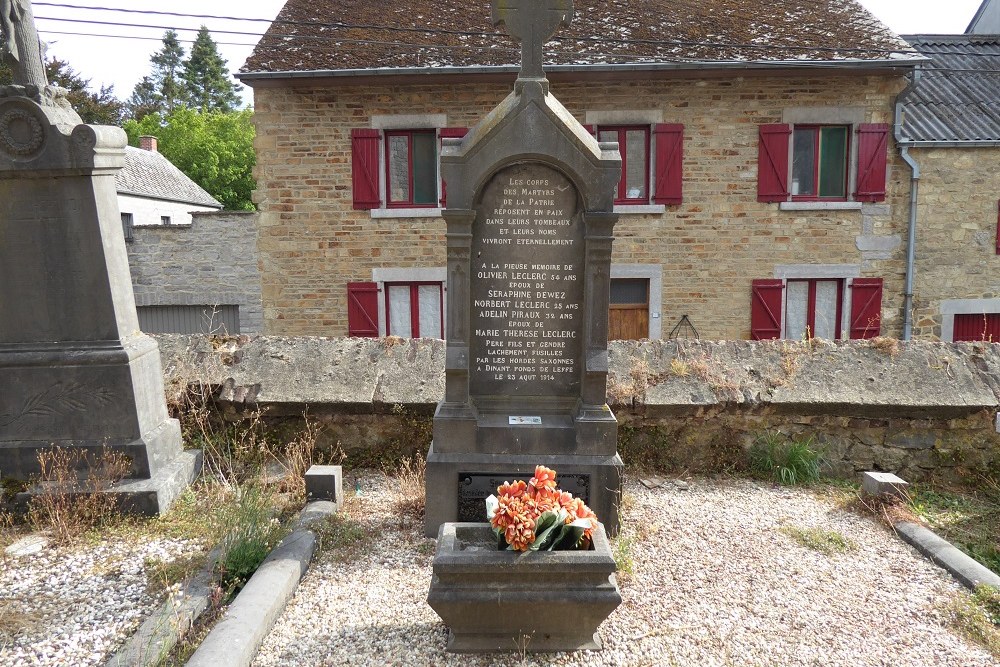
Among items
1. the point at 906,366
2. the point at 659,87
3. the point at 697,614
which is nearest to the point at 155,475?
the point at 697,614

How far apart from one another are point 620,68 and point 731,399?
7004 millimetres

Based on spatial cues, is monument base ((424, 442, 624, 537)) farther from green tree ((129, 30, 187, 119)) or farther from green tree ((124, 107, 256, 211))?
green tree ((129, 30, 187, 119))

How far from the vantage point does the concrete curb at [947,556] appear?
387 centimetres

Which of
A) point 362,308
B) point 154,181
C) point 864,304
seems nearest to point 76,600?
point 362,308

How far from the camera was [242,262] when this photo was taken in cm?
1603

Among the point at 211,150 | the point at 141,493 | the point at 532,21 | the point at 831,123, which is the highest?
the point at 211,150

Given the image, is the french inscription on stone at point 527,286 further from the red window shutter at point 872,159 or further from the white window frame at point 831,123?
the red window shutter at point 872,159

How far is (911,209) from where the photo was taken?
11570 mm

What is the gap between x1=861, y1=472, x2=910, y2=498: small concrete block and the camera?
4.91m

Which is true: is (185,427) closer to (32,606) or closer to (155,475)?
(155,475)

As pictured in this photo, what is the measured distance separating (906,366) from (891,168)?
7.46 meters

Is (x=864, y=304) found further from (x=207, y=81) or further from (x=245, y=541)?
(x=207, y=81)

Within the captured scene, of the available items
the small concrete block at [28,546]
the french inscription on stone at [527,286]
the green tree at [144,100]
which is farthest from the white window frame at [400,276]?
the green tree at [144,100]

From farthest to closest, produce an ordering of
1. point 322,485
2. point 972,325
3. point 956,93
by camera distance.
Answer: point 956,93
point 972,325
point 322,485
